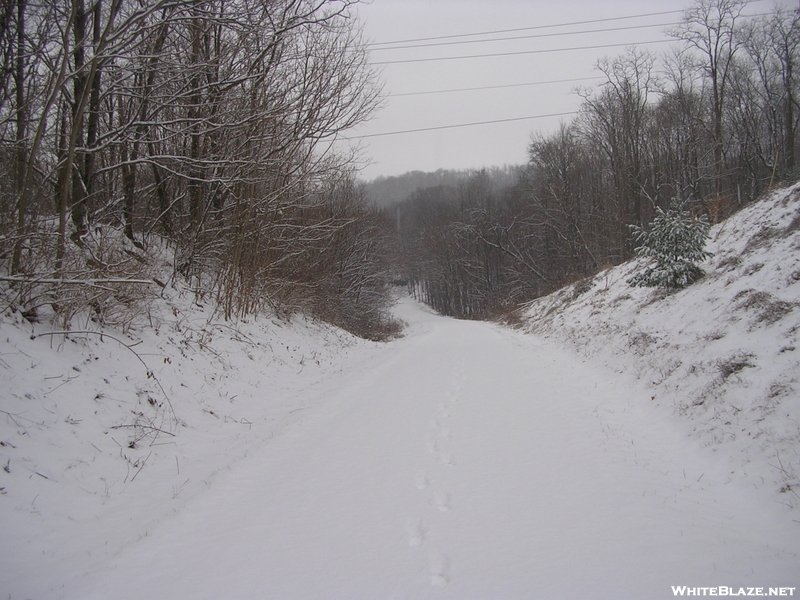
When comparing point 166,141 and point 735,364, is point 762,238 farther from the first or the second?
point 166,141

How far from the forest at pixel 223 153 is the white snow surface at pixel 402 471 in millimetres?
1510

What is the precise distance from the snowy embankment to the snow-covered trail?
0.39m

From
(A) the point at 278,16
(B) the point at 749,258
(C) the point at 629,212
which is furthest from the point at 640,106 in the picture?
(A) the point at 278,16

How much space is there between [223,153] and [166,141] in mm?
1638

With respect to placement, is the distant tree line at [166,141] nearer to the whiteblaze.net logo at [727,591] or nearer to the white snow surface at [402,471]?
the white snow surface at [402,471]

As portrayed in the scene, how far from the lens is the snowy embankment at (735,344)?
429 cm

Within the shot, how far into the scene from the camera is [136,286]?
7129 millimetres

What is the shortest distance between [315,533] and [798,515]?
380cm

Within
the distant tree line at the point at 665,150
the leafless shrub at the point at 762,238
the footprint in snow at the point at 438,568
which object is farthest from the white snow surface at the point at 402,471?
the distant tree line at the point at 665,150

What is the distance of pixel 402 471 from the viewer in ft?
14.6

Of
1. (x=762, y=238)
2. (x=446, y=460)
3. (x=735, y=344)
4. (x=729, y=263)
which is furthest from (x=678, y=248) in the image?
(x=446, y=460)

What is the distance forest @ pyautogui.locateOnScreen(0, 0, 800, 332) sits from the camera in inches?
233

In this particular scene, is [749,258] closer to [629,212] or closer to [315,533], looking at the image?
[315,533]

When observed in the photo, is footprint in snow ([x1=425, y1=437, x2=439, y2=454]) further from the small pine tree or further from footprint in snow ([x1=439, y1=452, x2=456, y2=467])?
the small pine tree
